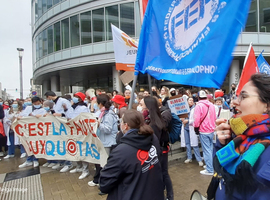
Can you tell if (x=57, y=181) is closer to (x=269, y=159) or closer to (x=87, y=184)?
(x=87, y=184)

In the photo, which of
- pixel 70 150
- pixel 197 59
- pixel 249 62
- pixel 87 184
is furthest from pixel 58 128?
pixel 249 62

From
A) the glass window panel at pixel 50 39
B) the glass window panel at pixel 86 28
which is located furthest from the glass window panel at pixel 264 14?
the glass window panel at pixel 50 39

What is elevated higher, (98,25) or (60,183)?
(98,25)

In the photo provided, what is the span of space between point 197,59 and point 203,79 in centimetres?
25

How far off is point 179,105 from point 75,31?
1493cm

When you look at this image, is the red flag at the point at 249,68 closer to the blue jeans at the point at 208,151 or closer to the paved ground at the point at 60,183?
the blue jeans at the point at 208,151

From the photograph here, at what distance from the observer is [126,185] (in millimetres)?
1958

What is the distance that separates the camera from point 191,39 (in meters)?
2.15

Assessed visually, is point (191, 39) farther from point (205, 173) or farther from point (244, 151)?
point (205, 173)

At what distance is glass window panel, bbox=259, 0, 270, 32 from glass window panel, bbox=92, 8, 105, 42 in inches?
472

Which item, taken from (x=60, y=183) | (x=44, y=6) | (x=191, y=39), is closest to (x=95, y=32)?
(x=44, y=6)

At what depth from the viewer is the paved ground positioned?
386 centimetres

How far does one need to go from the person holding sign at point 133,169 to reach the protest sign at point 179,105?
222cm

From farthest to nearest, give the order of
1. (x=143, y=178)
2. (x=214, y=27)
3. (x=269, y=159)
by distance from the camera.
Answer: (x=143, y=178), (x=214, y=27), (x=269, y=159)
